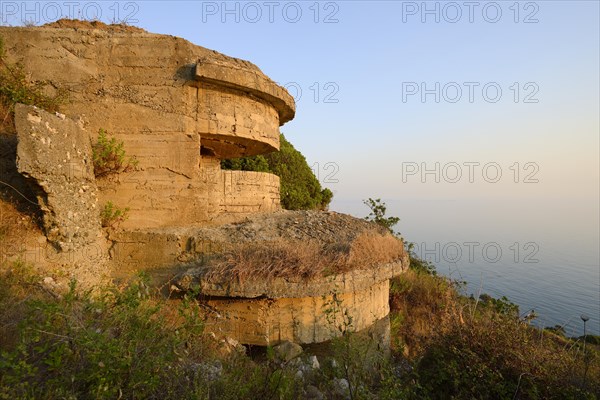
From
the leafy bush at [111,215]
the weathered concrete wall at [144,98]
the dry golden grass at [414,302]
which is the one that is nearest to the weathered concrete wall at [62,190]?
the leafy bush at [111,215]

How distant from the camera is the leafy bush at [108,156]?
16.5 feet

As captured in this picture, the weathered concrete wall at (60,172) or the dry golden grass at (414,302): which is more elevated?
the weathered concrete wall at (60,172)

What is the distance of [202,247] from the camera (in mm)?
5047

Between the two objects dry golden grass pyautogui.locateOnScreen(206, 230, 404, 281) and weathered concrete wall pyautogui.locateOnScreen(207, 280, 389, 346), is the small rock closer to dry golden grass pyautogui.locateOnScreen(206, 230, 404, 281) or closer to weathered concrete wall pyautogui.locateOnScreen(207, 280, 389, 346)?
weathered concrete wall pyautogui.locateOnScreen(207, 280, 389, 346)

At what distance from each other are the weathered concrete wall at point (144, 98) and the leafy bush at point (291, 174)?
758 centimetres

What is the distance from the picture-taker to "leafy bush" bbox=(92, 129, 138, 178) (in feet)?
16.5

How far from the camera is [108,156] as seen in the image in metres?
5.07

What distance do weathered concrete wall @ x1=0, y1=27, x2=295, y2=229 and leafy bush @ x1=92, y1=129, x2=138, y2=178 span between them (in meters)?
0.12

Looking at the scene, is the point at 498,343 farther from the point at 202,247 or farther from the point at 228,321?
the point at 202,247

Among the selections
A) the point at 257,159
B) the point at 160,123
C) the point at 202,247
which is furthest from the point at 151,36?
the point at 257,159

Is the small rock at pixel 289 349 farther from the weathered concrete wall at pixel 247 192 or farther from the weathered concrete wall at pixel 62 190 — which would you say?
the weathered concrete wall at pixel 62 190

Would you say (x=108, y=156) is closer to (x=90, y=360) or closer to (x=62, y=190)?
(x=62, y=190)

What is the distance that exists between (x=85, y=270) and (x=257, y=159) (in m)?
9.41

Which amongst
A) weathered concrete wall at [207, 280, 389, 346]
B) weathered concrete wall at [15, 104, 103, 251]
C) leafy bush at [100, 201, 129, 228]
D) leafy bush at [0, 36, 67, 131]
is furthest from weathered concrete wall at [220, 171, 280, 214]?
leafy bush at [0, 36, 67, 131]
